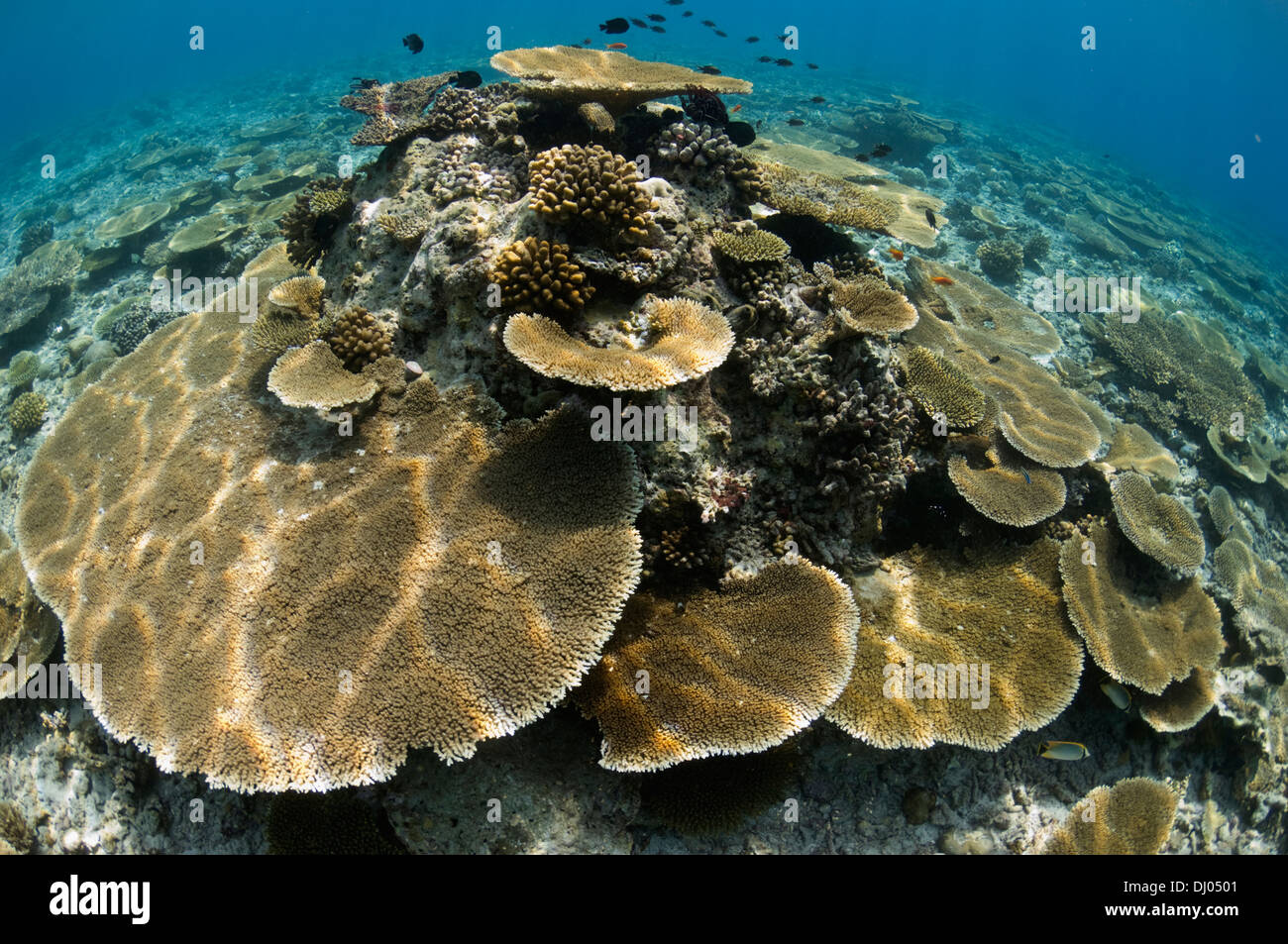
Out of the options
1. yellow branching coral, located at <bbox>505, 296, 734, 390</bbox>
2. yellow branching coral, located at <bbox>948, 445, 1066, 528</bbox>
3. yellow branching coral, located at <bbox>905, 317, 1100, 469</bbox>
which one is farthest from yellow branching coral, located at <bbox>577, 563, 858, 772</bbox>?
yellow branching coral, located at <bbox>905, 317, 1100, 469</bbox>

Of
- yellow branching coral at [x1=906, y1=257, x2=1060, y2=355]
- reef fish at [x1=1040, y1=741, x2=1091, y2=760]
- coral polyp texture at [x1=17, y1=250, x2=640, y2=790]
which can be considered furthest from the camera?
yellow branching coral at [x1=906, y1=257, x2=1060, y2=355]

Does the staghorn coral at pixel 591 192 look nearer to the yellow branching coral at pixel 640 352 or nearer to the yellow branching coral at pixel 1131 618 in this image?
the yellow branching coral at pixel 640 352

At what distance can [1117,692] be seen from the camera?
5.12 meters

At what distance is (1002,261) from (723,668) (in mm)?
14919

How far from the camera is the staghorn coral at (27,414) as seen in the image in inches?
397

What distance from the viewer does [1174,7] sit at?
104 metres

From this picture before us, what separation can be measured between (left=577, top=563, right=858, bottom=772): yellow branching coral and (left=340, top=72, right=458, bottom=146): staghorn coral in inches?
202

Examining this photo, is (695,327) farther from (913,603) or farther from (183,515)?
(183,515)

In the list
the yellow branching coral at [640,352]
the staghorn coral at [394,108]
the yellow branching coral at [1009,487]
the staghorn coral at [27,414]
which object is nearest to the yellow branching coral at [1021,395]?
the yellow branching coral at [1009,487]

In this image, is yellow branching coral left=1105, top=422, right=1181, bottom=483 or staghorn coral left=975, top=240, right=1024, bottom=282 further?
staghorn coral left=975, top=240, right=1024, bottom=282

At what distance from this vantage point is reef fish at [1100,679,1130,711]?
16.8ft

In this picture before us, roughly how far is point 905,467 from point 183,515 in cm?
554

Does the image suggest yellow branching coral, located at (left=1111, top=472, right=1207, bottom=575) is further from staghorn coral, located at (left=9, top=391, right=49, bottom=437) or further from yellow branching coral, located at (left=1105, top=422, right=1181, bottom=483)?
staghorn coral, located at (left=9, top=391, right=49, bottom=437)
